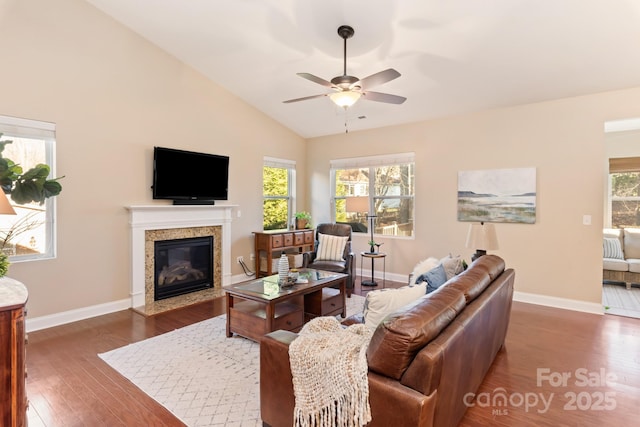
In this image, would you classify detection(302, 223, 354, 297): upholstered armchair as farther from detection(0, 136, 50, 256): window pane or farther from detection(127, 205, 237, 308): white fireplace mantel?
detection(0, 136, 50, 256): window pane

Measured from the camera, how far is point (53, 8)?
11.6 ft

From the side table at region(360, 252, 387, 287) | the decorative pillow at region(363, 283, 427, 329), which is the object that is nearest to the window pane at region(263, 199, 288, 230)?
the side table at region(360, 252, 387, 287)

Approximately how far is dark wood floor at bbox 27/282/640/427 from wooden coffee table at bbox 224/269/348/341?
34.1 inches

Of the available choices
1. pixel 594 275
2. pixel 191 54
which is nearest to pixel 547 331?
pixel 594 275

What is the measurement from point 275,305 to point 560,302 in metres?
3.85

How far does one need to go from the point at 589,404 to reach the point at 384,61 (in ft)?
12.2

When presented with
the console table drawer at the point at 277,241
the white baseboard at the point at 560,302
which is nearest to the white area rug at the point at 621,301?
the white baseboard at the point at 560,302

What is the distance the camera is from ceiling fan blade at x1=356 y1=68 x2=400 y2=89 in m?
2.57

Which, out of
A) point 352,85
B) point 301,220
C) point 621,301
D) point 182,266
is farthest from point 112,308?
point 621,301

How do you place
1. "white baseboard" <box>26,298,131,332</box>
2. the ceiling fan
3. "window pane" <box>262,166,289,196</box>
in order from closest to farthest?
the ceiling fan < "white baseboard" <box>26,298,131,332</box> < "window pane" <box>262,166,289,196</box>

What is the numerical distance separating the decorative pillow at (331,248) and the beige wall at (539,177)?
49.5 inches

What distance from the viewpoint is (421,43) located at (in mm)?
3469

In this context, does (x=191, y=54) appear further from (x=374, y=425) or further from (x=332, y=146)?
(x=374, y=425)

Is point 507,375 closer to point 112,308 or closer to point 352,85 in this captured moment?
point 352,85
